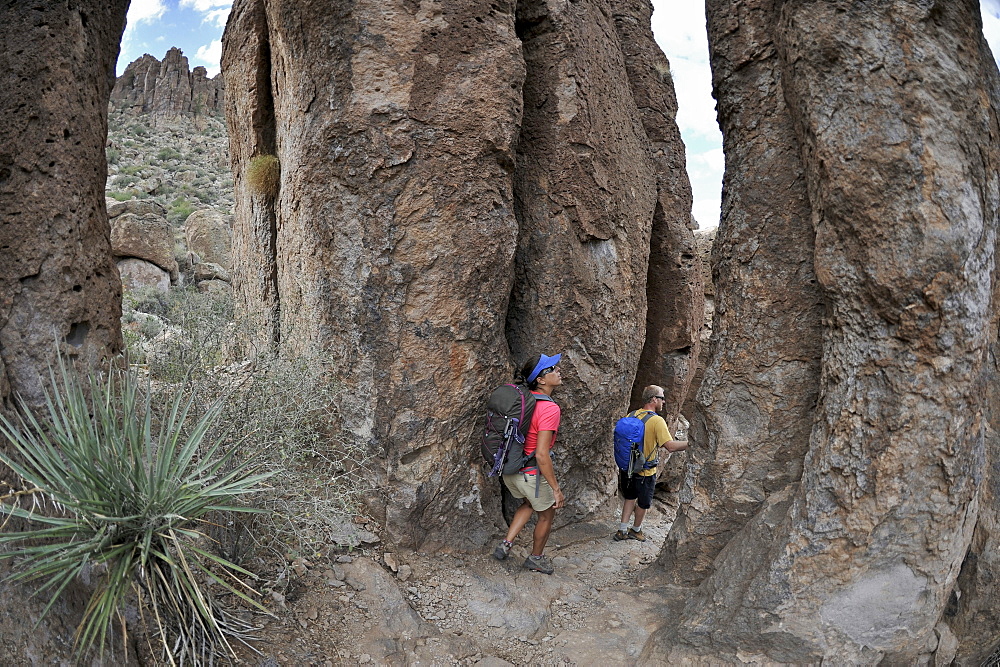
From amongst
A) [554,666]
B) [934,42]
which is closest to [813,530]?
[554,666]

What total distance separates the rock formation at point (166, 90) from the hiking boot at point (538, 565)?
45417mm

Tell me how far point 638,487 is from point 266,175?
13.8ft

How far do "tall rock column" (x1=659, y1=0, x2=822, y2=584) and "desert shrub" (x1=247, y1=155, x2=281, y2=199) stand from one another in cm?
356

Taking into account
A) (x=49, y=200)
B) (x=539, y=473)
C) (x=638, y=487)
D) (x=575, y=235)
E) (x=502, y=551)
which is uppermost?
(x=575, y=235)

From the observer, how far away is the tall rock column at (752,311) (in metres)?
3.84

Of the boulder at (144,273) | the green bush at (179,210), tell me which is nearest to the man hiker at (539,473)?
the boulder at (144,273)

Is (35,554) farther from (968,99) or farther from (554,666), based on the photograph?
(968,99)

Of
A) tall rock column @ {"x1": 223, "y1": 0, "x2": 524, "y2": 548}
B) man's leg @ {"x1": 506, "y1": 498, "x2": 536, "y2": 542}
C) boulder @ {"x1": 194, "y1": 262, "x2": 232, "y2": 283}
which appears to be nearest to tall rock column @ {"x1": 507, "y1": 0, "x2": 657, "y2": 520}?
tall rock column @ {"x1": 223, "y1": 0, "x2": 524, "y2": 548}

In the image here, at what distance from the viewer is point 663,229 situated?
7.10 m

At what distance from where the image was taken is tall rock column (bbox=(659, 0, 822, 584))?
151 inches

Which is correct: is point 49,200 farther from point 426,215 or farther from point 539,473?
point 539,473

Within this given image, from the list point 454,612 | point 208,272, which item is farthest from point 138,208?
point 454,612

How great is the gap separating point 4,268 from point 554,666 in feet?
11.8

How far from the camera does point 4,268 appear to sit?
10.5 ft
